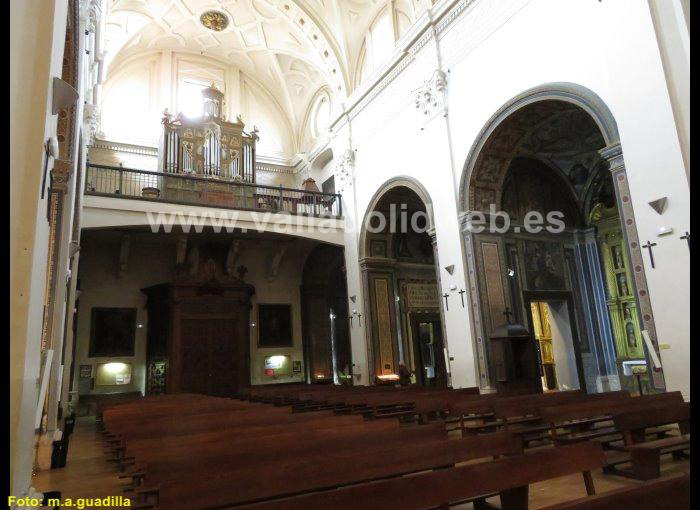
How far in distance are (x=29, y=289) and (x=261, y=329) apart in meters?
12.9

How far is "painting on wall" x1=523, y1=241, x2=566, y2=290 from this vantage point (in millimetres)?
10195

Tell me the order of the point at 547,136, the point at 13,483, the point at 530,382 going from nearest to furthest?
the point at 13,483
the point at 530,382
the point at 547,136

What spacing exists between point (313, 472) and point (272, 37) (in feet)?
49.1

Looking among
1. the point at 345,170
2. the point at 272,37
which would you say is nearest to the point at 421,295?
the point at 345,170

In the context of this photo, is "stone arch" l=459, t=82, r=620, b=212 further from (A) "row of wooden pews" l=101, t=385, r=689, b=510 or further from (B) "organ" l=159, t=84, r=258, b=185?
(B) "organ" l=159, t=84, r=258, b=185

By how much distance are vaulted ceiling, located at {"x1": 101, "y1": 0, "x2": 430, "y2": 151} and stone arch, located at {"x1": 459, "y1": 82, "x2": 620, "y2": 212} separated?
4144 mm

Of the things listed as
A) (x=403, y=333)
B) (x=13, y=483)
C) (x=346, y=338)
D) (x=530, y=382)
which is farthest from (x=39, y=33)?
(x=346, y=338)

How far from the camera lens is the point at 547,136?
10031 mm

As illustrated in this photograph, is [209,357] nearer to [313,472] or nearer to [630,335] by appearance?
[630,335]

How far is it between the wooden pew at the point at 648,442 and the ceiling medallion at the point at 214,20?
15.0 m

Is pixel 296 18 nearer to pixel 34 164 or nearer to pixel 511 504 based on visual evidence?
pixel 34 164

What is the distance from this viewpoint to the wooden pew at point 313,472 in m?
2.27

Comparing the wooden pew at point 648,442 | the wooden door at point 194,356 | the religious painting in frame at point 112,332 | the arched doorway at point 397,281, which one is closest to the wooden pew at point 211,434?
the wooden pew at point 648,442

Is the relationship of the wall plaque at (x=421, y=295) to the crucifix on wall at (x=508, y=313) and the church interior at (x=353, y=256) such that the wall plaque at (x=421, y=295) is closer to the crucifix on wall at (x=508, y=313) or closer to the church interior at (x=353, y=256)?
the church interior at (x=353, y=256)
